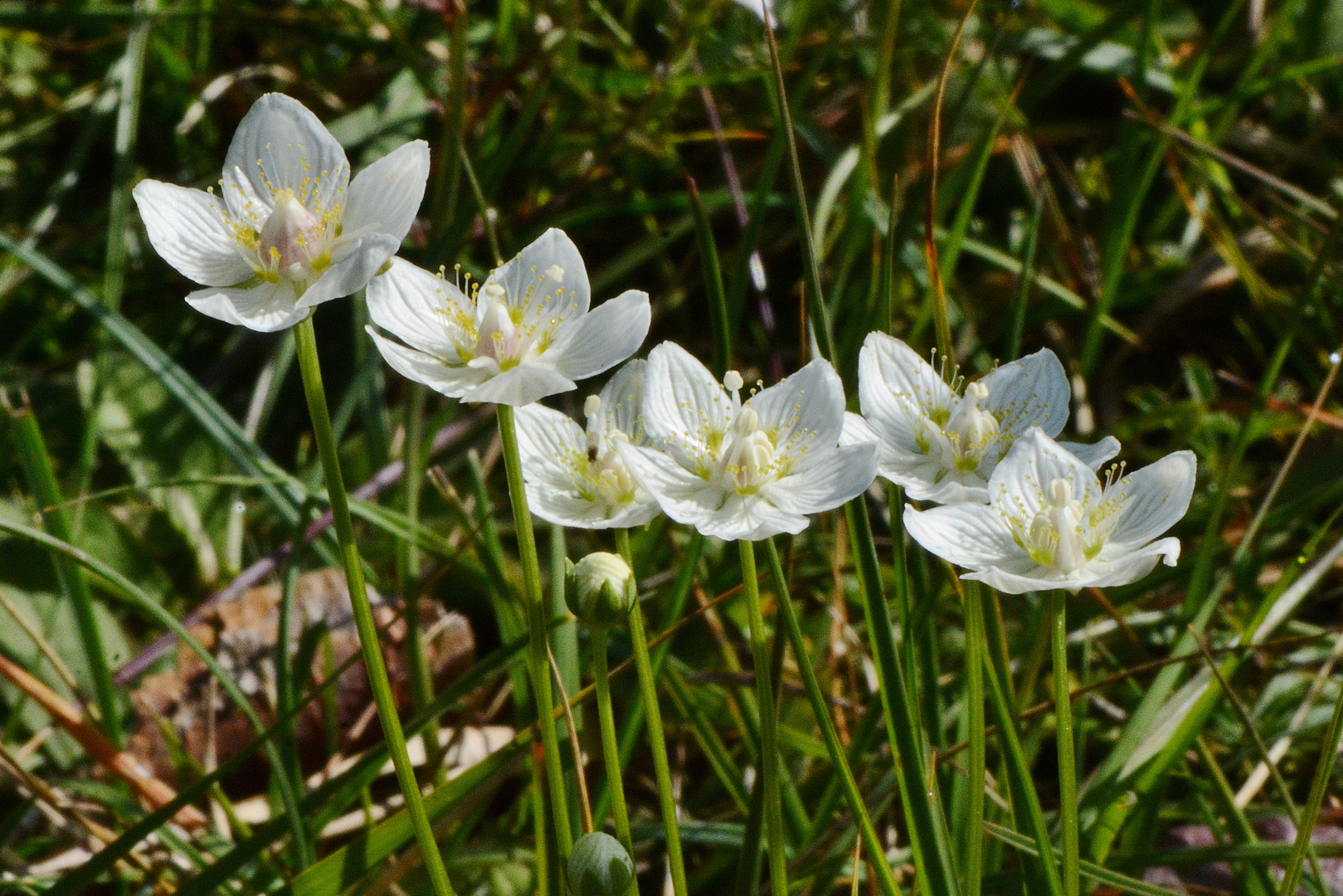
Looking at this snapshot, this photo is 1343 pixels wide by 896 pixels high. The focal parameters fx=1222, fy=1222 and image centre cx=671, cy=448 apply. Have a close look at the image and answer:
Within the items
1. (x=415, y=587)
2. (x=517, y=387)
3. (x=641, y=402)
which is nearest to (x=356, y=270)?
(x=517, y=387)

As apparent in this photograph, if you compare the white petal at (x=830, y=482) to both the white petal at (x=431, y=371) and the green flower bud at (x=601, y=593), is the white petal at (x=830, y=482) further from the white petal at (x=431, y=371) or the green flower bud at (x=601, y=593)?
the white petal at (x=431, y=371)

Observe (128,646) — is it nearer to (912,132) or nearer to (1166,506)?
(1166,506)

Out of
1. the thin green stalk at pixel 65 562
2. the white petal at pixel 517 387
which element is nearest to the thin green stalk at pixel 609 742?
the white petal at pixel 517 387

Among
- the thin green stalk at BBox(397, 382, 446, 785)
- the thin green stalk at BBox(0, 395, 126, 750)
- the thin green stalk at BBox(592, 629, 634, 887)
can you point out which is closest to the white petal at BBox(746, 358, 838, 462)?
the thin green stalk at BBox(592, 629, 634, 887)

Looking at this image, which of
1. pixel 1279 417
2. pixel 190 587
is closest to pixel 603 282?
pixel 190 587

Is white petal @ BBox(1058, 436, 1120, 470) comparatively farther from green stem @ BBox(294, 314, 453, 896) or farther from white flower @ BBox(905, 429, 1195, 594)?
green stem @ BBox(294, 314, 453, 896)

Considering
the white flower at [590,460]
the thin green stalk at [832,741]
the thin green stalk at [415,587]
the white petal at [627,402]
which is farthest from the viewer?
the thin green stalk at [415,587]
